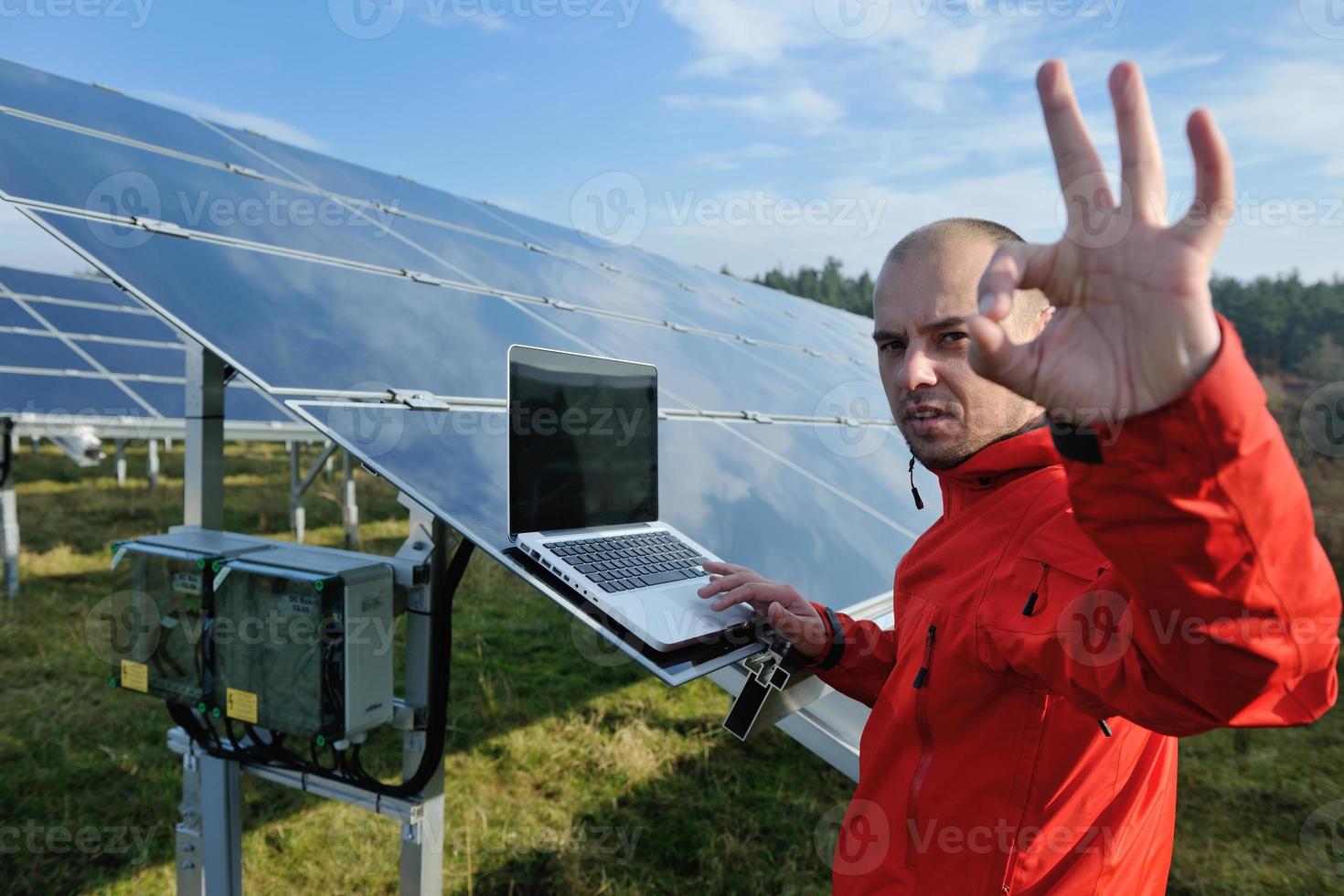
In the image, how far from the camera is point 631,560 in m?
2.03

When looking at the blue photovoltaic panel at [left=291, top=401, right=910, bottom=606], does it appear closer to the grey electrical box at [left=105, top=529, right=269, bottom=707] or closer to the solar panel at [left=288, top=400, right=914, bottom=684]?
the solar panel at [left=288, top=400, right=914, bottom=684]

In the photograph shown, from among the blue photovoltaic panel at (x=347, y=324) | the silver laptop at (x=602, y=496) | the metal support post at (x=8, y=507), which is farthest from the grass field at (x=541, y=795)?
the silver laptop at (x=602, y=496)

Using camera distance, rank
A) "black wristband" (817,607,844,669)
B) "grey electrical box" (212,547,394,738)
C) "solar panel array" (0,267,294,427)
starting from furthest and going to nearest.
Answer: "solar panel array" (0,267,294,427) < "grey electrical box" (212,547,394,738) < "black wristband" (817,607,844,669)

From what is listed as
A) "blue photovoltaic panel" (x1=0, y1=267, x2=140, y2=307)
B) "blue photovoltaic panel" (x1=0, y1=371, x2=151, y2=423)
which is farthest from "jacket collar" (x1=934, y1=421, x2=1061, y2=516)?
"blue photovoltaic panel" (x1=0, y1=267, x2=140, y2=307)

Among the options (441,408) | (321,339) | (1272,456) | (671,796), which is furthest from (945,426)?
(671,796)

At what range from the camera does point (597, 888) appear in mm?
3945

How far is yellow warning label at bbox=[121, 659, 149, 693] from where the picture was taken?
9.16ft

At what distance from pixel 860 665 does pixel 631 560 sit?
0.63m

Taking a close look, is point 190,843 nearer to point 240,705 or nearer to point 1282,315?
point 240,705

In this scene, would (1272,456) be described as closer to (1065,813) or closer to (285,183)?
(1065,813)

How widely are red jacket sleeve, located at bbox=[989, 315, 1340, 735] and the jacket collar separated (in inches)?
24.2

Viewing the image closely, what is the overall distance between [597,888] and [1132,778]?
2998 mm

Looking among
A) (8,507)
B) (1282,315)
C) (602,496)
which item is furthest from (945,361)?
(1282,315)

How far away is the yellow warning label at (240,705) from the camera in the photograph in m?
2.63
